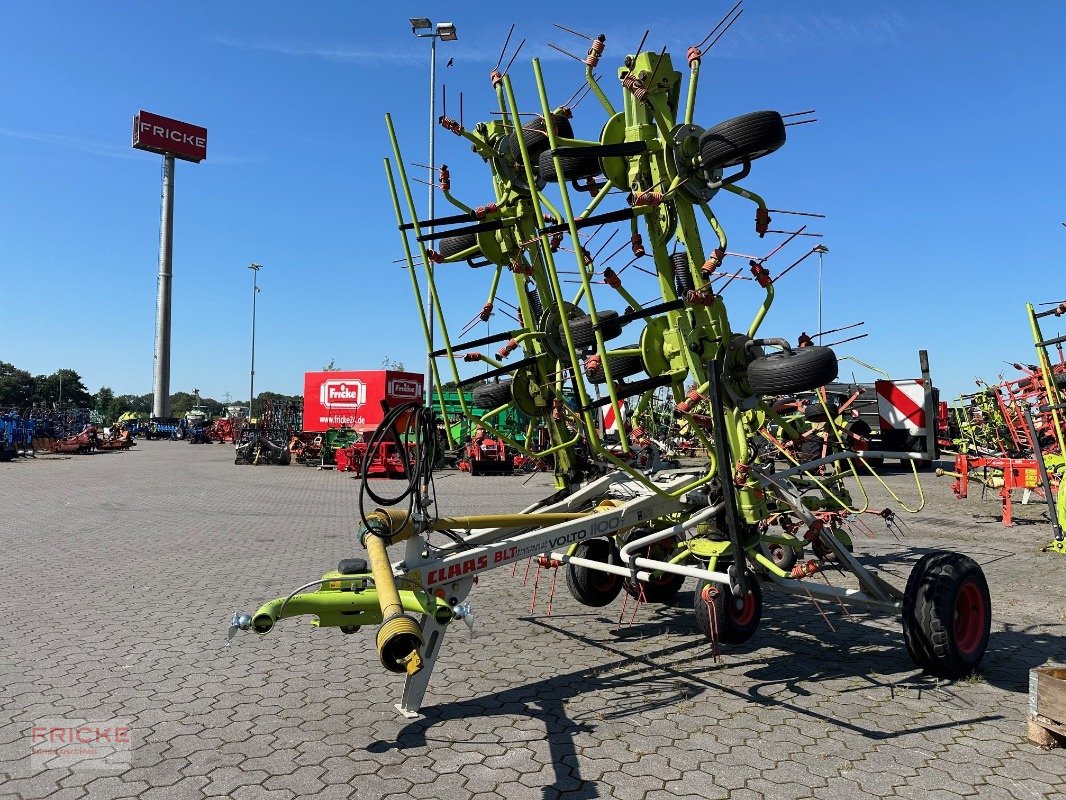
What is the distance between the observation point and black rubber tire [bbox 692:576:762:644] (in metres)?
5.70

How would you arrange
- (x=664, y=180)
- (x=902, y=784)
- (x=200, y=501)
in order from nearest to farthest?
(x=902, y=784) → (x=664, y=180) → (x=200, y=501)

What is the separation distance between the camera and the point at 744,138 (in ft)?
16.8

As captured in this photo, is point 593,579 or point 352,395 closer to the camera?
point 593,579

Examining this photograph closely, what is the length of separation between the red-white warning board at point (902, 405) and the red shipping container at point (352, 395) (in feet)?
69.4

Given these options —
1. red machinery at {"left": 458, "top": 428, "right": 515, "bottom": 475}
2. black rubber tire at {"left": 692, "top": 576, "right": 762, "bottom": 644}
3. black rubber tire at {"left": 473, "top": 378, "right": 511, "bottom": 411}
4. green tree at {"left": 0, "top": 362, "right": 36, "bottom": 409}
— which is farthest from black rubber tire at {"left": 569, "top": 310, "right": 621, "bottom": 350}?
green tree at {"left": 0, "top": 362, "right": 36, "bottom": 409}

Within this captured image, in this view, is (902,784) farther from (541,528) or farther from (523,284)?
(523,284)

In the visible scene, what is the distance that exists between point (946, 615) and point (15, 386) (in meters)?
111

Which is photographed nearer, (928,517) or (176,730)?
(176,730)

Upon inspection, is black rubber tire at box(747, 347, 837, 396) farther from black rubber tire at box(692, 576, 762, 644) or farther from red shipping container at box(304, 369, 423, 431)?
red shipping container at box(304, 369, 423, 431)

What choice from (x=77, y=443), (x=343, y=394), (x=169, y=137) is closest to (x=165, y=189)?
(x=169, y=137)

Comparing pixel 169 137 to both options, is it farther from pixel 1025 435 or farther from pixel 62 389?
pixel 1025 435

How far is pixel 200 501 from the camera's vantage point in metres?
17.5

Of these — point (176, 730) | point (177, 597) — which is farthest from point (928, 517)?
point (176, 730)

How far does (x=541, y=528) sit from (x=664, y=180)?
2716mm
